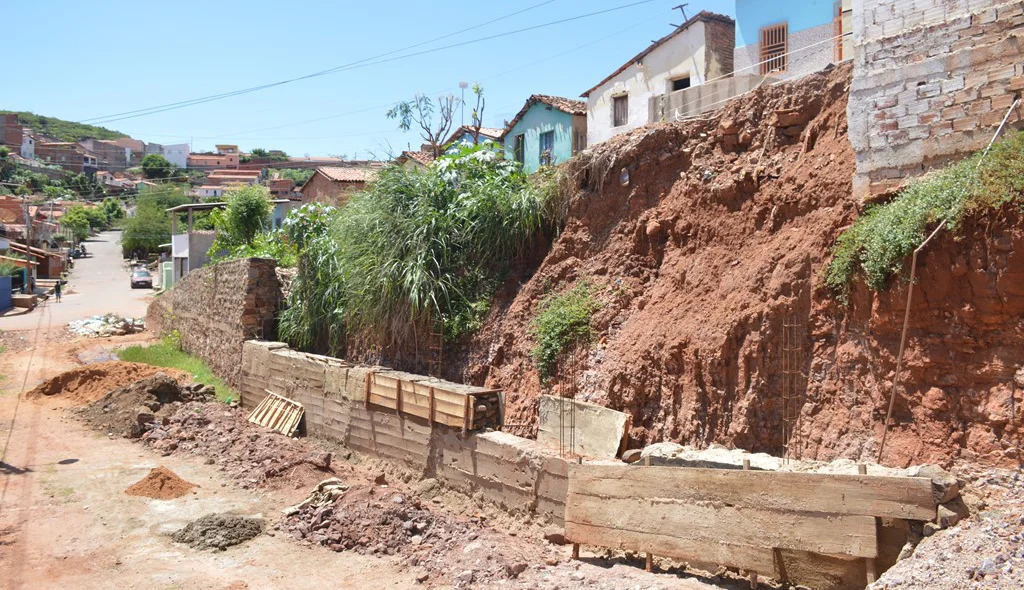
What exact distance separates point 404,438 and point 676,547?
4898 mm

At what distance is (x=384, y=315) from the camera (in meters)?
11.3

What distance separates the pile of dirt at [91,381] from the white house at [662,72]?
13.0m

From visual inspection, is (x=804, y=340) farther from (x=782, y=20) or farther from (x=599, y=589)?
(x=782, y=20)

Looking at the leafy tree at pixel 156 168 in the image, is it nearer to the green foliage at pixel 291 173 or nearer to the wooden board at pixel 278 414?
the green foliage at pixel 291 173

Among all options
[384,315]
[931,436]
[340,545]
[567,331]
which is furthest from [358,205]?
[931,436]

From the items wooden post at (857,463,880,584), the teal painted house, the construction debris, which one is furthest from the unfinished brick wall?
the teal painted house

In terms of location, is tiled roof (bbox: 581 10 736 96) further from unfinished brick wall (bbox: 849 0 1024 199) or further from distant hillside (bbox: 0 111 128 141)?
distant hillside (bbox: 0 111 128 141)

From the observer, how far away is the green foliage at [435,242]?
1101 cm

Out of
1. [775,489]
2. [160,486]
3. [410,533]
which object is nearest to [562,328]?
[410,533]

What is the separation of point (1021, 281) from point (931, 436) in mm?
1365

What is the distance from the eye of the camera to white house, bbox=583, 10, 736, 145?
68.5 feet

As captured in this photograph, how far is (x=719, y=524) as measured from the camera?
231 inches

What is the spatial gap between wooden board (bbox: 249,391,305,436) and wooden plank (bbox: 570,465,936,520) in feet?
22.6

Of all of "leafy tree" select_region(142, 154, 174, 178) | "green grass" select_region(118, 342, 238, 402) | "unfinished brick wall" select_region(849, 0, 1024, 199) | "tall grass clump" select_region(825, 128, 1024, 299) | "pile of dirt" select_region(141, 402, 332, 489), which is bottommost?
"pile of dirt" select_region(141, 402, 332, 489)
